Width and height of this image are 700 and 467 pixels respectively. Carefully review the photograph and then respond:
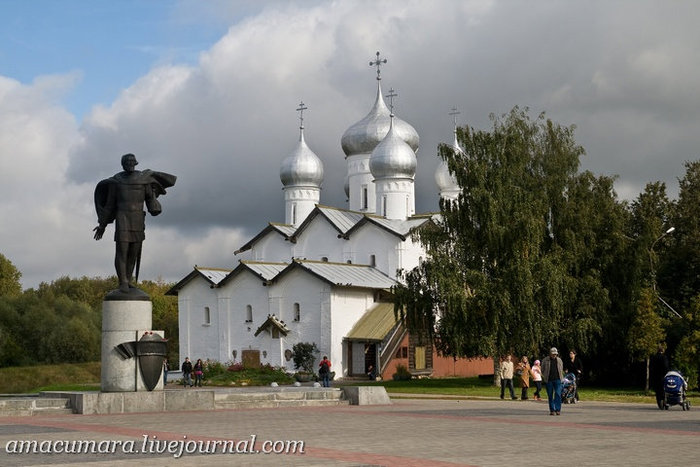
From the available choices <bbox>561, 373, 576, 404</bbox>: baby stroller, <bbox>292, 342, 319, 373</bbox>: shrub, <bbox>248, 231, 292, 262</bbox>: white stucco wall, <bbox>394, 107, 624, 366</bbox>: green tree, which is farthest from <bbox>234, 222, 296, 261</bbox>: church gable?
<bbox>561, 373, 576, 404</bbox>: baby stroller

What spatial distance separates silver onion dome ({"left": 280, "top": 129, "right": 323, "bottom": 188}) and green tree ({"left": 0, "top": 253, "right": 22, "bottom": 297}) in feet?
107

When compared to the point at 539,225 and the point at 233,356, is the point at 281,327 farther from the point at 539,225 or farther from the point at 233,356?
the point at 539,225

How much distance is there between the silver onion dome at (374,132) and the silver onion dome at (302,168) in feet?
7.40

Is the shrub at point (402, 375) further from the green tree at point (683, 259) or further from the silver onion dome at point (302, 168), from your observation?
the silver onion dome at point (302, 168)

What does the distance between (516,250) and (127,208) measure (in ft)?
67.6

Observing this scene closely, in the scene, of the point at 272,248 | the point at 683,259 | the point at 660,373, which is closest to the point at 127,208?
the point at 660,373

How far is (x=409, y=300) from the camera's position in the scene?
41.8 metres

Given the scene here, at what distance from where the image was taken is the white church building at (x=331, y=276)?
5494 cm

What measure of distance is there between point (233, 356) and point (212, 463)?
1845 inches

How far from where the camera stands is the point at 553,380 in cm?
2238

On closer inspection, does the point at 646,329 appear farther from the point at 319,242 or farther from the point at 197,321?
the point at 197,321

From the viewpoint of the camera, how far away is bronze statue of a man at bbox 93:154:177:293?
22328 millimetres

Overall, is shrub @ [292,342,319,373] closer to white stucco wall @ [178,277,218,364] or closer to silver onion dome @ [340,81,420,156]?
white stucco wall @ [178,277,218,364]

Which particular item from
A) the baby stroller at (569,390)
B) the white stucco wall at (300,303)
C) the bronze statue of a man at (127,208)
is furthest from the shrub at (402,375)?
the bronze statue of a man at (127,208)
